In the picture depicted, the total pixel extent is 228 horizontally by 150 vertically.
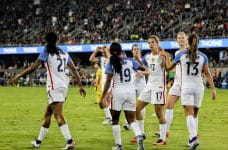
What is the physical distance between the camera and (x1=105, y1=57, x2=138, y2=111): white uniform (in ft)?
36.9

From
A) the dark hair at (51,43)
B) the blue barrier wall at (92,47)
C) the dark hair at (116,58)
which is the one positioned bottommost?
the blue barrier wall at (92,47)

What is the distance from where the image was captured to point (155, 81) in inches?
516

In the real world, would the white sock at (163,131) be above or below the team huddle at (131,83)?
below

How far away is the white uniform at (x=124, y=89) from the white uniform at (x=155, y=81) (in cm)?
172

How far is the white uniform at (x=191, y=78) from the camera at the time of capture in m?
11.8

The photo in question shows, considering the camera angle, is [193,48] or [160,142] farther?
[160,142]

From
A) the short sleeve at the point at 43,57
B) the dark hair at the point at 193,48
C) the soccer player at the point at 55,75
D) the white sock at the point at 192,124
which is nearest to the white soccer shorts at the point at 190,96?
the white sock at the point at 192,124

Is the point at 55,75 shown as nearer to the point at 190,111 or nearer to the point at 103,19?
the point at 190,111

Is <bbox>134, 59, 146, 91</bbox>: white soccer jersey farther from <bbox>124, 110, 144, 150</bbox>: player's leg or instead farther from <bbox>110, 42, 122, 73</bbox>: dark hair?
<bbox>110, 42, 122, 73</bbox>: dark hair

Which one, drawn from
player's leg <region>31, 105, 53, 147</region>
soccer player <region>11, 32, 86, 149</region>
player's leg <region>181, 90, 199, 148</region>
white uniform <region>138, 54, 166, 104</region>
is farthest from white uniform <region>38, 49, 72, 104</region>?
player's leg <region>181, 90, 199, 148</region>

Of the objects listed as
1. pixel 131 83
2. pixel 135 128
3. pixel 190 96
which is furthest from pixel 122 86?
pixel 190 96

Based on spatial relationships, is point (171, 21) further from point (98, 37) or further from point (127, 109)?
point (127, 109)

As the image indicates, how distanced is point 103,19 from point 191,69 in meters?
47.3

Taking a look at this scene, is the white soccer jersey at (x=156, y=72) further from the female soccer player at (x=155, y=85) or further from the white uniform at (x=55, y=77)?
the white uniform at (x=55, y=77)
